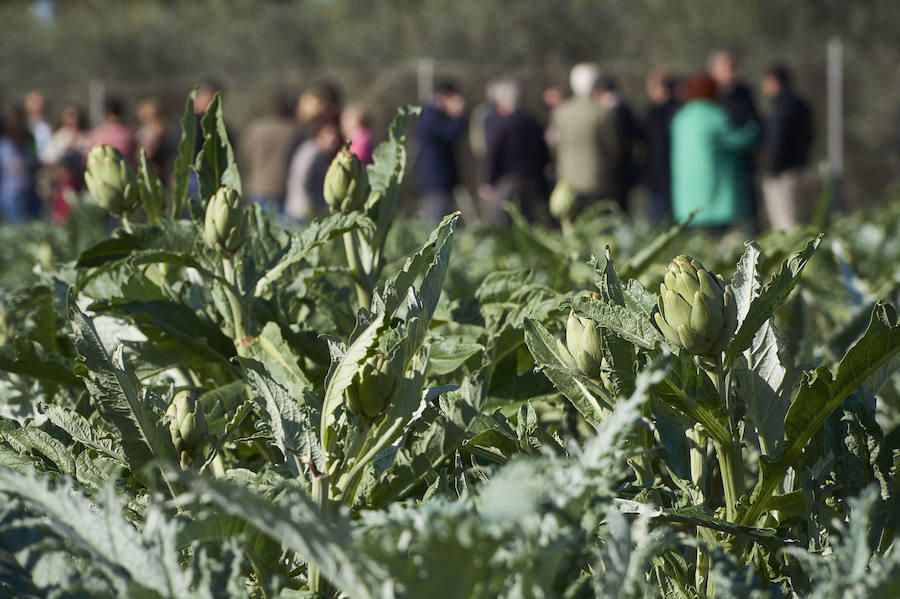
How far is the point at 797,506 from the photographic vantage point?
992 mm

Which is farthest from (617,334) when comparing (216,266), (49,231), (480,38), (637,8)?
(637,8)

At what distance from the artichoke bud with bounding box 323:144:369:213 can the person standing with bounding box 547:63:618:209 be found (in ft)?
22.7

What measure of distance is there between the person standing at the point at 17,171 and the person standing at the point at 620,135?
501 cm

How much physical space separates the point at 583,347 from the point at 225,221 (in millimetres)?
376

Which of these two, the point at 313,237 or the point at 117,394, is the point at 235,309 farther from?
the point at 117,394

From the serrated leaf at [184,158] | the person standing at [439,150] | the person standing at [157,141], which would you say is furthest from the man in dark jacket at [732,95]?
the serrated leaf at [184,158]

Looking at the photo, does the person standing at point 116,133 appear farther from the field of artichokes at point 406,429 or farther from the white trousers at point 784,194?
the field of artichokes at point 406,429

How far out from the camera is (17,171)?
9.67m

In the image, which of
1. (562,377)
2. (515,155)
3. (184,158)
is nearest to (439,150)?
(515,155)

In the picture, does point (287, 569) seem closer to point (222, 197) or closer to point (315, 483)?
point (315, 483)

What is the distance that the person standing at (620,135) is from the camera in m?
8.20

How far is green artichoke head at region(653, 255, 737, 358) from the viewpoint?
0.86 meters

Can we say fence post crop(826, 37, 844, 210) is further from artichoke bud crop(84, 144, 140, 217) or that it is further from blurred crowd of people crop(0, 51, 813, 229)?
artichoke bud crop(84, 144, 140, 217)

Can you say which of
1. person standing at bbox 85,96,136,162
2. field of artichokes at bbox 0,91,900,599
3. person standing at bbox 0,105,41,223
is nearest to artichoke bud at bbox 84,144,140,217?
field of artichokes at bbox 0,91,900,599
